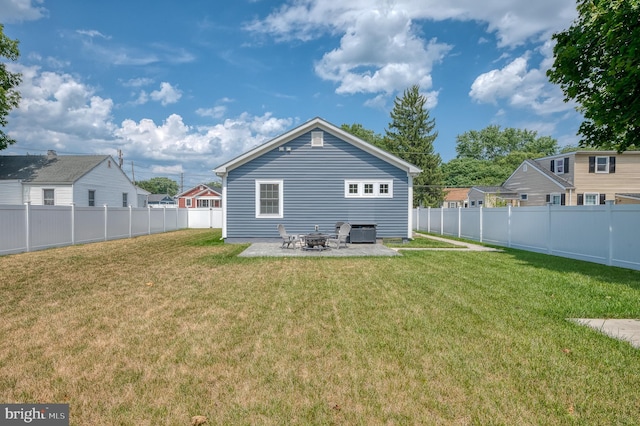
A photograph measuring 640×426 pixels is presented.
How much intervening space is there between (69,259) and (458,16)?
2289 centimetres

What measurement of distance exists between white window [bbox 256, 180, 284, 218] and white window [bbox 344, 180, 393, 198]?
119 inches

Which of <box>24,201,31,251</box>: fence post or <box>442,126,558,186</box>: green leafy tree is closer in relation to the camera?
<box>24,201,31,251</box>: fence post

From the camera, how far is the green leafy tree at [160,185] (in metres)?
116

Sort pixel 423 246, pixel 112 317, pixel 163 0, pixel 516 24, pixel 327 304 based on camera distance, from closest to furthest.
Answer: pixel 112 317
pixel 327 304
pixel 163 0
pixel 423 246
pixel 516 24

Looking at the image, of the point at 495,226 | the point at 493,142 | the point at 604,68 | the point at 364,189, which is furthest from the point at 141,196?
the point at 493,142

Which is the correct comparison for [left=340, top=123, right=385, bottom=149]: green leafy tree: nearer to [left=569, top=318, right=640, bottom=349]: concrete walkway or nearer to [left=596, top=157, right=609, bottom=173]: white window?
[left=596, top=157, right=609, bottom=173]: white window

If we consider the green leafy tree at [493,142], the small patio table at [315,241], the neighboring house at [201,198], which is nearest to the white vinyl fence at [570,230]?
the small patio table at [315,241]

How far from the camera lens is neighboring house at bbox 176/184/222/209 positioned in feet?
156

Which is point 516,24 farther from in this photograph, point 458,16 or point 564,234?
point 564,234

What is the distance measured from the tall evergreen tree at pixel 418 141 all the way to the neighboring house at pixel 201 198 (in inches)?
973

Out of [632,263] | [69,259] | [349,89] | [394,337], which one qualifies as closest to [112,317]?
[394,337]

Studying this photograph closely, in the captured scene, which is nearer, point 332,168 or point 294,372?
point 294,372

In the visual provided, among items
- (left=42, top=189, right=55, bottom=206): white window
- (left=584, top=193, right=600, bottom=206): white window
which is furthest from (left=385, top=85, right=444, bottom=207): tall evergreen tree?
(left=42, top=189, right=55, bottom=206): white window

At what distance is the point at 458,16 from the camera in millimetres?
20391
